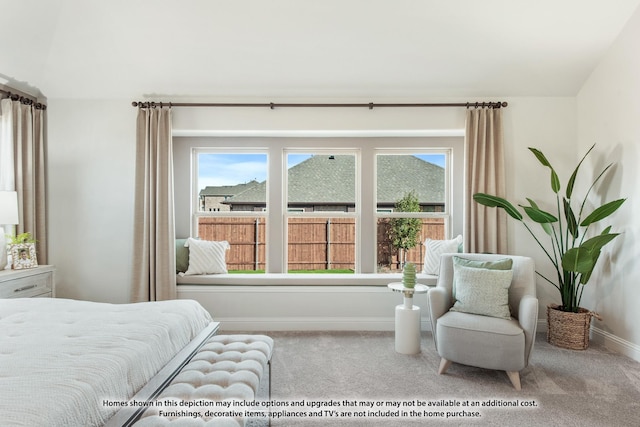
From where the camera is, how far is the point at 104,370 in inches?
57.1

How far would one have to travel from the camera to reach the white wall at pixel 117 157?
391 cm

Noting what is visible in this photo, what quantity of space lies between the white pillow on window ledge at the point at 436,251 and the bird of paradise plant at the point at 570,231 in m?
0.63

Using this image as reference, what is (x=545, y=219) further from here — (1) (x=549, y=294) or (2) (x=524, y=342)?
(2) (x=524, y=342)

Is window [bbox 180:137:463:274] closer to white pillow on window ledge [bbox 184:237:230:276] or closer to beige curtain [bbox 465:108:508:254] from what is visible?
white pillow on window ledge [bbox 184:237:230:276]

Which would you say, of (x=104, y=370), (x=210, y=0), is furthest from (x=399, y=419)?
(x=210, y=0)

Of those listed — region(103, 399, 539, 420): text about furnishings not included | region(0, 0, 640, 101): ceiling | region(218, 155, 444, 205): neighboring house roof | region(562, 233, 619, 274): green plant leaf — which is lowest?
region(103, 399, 539, 420): text about furnishings not included

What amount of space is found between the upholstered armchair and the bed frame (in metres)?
1.69

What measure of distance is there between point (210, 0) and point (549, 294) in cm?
421

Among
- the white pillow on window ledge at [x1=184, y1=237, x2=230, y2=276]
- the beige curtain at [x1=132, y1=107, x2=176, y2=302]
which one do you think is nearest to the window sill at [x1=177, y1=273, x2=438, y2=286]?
the white pillow on window ledge at [x1=184, y1=237, x2=230, y2=276]

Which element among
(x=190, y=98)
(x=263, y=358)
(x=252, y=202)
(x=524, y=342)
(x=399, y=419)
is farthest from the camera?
(x=252, y=202)

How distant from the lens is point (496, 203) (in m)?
3.55

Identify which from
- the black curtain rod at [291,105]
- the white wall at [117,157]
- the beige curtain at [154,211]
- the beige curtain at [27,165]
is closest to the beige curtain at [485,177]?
the black curtain rod at [291,105]

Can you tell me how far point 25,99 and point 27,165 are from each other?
646mm

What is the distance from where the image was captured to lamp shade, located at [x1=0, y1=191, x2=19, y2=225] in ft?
10.4
